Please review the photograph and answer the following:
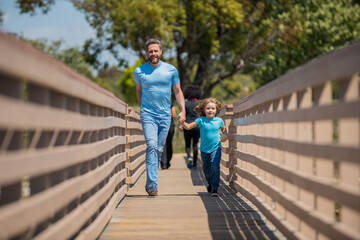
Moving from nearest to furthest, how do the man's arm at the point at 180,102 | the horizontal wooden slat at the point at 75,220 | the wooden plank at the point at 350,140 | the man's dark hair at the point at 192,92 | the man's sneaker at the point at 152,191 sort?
the wooden plank at the point at 350,140 → the horizontal wooden slat at the point at 75,220 → the man's sneaker at the point at 152,191 → the man's arm at the point at 180,102 → the man's dark hair at the point at 192,92

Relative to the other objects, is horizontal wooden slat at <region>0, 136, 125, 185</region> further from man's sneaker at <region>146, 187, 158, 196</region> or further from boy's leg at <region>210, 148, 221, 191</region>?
boy's leg at <region>210, 148, 221, 191</region>

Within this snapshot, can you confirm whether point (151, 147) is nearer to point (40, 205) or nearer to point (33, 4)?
point (40, 205)

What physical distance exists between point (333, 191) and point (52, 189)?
1608 mm

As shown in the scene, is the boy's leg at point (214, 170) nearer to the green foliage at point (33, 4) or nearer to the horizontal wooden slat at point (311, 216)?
the horizontal wooden slat at point (311, 216)

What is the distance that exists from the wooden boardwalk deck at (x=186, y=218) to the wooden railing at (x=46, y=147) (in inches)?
17.8

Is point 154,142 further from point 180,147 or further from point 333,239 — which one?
point 180,147

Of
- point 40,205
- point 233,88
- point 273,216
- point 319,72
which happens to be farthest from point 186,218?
point 233,88

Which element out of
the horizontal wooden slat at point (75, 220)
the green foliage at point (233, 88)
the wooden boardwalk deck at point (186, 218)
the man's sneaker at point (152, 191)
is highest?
the green foliage at point (233, 88)

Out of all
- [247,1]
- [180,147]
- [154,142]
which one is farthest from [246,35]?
[154,142]

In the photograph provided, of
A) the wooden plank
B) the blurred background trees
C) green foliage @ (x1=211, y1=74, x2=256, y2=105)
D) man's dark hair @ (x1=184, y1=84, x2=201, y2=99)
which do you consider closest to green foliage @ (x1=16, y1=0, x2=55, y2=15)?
the blurred background trees

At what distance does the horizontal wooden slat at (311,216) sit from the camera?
313 cm

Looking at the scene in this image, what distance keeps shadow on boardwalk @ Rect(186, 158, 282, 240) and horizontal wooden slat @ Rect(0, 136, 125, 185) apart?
4.88ft

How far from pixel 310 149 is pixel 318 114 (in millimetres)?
301

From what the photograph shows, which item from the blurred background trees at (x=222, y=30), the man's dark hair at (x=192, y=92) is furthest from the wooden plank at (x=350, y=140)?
the blurred background trees at (x=222, y=30)
